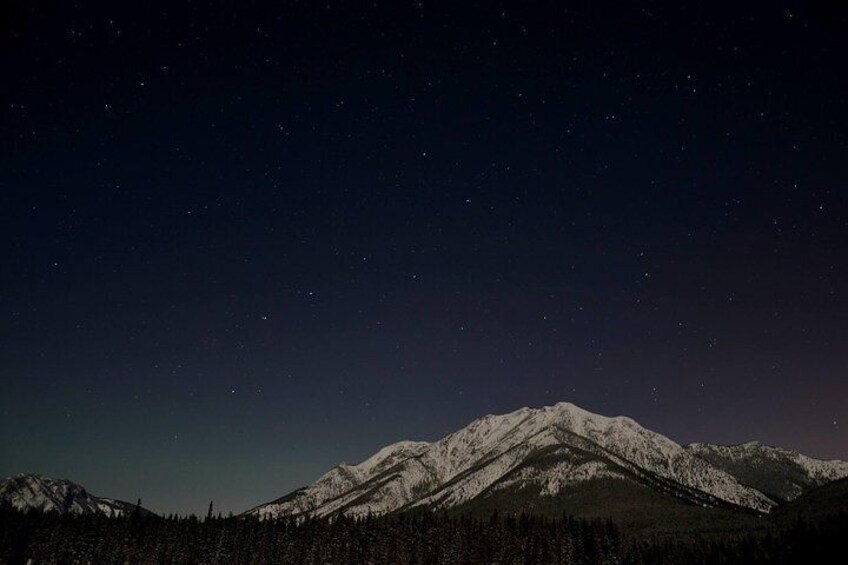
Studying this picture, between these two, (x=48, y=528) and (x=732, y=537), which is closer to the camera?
(x=48, y=528)

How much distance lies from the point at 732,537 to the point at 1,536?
22899 centimetres

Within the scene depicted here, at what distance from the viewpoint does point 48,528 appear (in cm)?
16112

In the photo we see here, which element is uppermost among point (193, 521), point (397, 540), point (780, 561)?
point (193, 521)

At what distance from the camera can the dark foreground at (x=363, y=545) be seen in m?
137

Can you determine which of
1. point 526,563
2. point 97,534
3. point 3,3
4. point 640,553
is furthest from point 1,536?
point 3,3

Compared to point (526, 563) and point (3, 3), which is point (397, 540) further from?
point (3, 3)

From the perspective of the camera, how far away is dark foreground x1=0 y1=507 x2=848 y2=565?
137125 millimetres

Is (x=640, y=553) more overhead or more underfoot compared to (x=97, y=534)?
more underfoot

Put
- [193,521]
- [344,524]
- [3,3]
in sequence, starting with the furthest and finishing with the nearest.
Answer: [193,521] → [344,524] → [3,3]

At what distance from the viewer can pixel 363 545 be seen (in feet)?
501

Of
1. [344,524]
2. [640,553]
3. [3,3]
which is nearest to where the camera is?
[3,3]

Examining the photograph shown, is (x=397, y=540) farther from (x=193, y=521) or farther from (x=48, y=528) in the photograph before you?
(x=48, y=528)

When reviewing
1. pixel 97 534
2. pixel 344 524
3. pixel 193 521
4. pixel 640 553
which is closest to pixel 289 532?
pixel 344 524

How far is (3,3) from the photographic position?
12953 mm
